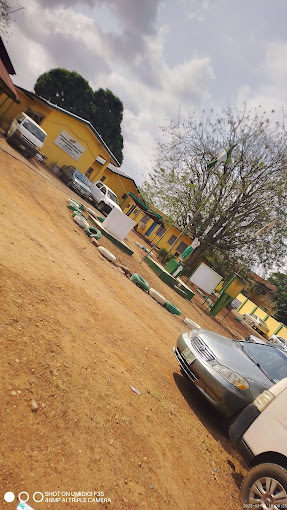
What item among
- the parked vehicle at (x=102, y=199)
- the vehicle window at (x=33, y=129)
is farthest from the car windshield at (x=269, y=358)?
the parked vehicle at (x=102, y=199)

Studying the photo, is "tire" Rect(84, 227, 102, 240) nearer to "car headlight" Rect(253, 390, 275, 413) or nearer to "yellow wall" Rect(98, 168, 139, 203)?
"car headlight" Rect(253, 390, 275, 413)

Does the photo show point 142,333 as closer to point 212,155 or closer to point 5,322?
point 5,322

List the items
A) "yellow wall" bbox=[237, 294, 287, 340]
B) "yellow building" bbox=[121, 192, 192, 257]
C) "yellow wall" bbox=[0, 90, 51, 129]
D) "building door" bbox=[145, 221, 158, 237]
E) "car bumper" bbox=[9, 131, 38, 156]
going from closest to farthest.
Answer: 1. "car bumper" bbox=[9, 131, 38, 156]
2. "yellow wall" bbox=[0, 90, 51, 129]
3. "yellow wall" bbox=[237, 294, 287, 340]
4. "yellow building" bbox=[121, 192, 192, 257]
5. "building door" bbox=[145, 221, 158, 237]

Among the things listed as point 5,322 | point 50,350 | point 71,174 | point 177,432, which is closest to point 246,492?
point 177,432

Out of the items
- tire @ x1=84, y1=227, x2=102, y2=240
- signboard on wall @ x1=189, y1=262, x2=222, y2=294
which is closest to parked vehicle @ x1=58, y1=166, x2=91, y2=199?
signboard on wall @ x1=189, y1=262, x2=222, y2=294

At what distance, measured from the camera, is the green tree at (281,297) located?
3925 centimetres

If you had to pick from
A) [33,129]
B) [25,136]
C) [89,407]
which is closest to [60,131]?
[33,129]

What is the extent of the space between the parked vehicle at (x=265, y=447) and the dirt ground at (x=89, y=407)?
0.44 meters

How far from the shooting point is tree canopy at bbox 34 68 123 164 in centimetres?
4081

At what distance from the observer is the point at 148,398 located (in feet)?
12.2

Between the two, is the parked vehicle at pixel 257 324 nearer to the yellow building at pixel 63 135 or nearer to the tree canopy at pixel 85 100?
the yellow building at pixel 63 135

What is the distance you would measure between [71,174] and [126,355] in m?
18.3

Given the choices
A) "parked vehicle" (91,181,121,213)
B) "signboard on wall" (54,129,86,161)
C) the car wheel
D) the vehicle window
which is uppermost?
"signboard on wall" (54,129,86,161)

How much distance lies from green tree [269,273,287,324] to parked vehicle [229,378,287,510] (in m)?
40.4
